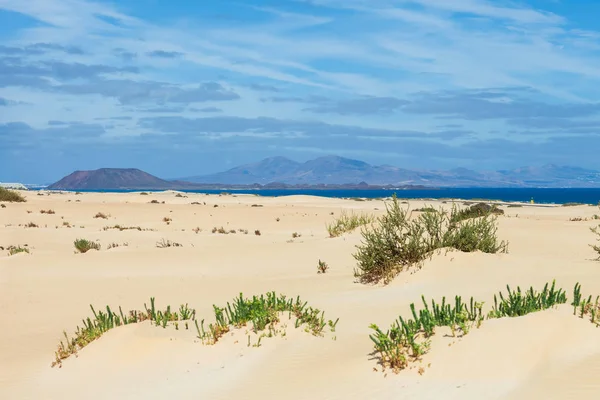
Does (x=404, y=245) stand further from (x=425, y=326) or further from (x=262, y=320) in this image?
(x=425, y=326)

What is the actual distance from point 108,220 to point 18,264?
18.0m

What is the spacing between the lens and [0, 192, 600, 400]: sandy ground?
19.6ft

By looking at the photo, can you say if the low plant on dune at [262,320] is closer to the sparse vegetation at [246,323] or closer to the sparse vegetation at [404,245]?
the sparse vegetation at [246,323]

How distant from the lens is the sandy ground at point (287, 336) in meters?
5.98

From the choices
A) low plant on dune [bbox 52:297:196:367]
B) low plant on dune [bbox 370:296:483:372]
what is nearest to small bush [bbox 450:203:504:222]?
low plant on dune [bbox 370:296:483:372]

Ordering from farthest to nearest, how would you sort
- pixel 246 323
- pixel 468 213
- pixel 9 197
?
pixel 9 197 → pixel 468 213 → pixel 246 323

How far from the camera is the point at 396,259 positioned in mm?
12180

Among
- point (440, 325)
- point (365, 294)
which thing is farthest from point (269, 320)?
point (365, 294)

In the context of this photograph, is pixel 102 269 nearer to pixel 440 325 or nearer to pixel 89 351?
pixel 89 351

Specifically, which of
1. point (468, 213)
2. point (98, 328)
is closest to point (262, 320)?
point (98, 328)

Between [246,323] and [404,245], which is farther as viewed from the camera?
[404,245]

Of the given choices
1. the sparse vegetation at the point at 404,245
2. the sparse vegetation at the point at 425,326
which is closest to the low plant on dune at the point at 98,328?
the sparse vegetation at the point at 425,326

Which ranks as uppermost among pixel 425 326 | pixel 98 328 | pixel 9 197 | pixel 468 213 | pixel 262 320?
pixel 9 197

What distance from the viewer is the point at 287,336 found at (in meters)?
7.59
